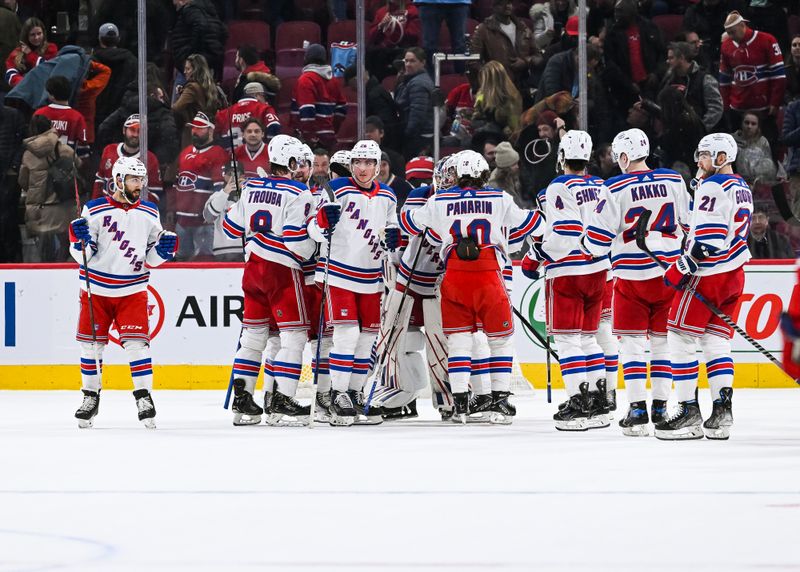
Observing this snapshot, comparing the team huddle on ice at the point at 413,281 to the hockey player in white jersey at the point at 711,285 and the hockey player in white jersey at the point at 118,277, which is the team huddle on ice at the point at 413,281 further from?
the hockey player in white jersey at the point at 711,285

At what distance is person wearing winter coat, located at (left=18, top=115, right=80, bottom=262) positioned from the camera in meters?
10.6

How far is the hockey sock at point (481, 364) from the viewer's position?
775 cm

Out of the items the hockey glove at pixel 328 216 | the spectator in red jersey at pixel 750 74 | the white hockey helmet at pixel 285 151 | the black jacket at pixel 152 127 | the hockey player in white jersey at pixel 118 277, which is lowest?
the hockey player in white jersey at pixel 118 277

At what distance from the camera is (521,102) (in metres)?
10.8

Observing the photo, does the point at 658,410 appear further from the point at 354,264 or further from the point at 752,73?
the point at 752,73

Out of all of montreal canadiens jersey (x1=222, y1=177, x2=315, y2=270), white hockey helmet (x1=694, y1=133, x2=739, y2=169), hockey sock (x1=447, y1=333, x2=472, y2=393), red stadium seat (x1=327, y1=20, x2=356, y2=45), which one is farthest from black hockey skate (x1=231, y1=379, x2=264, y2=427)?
red stadium seat (x1=327, y1=20, x2=356, y2=45)

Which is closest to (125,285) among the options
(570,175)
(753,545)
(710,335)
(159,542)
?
(570,175)

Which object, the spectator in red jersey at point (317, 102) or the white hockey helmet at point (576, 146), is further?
the spectator in red jersey at point (317, 102)

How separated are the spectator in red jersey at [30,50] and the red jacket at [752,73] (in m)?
5.39

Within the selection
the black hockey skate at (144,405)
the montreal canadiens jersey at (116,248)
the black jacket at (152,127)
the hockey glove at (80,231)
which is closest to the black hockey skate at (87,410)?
the black hockey skate at (144,405)

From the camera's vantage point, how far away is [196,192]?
1070 centimetres

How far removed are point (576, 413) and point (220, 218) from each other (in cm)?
420

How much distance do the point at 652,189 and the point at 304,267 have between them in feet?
6.88

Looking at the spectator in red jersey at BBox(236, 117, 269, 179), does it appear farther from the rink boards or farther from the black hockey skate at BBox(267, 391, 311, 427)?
the black hockey skate at BBox(267, 391, 311, 427)
